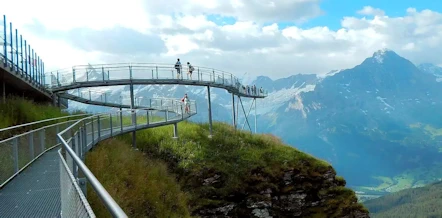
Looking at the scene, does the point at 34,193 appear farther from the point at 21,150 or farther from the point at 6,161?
the point at 21,150

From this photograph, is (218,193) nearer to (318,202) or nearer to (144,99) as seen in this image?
(318,202)

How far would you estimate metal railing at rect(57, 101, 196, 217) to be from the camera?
369cm

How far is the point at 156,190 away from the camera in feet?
72.4

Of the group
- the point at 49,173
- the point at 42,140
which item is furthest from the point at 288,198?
the point at 49,173

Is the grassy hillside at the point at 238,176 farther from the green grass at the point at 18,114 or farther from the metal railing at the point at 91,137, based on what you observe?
the green grass at the point at 18,114

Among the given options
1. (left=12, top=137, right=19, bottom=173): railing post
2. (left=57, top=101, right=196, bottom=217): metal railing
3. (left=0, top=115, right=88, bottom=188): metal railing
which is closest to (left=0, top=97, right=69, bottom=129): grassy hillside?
(left=0, top=115, right=88, bottom=188): metal railing

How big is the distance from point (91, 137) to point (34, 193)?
28.2 feet

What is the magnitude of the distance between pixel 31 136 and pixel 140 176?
9.06 m

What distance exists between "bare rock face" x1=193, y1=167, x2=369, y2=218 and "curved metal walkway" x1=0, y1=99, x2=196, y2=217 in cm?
1293

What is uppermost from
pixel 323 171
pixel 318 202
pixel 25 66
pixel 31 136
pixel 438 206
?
pixel 25 66

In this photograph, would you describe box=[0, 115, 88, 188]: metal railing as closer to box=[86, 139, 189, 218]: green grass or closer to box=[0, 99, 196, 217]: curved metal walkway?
box=[0, 99, 196, 217]: curved metal walkway

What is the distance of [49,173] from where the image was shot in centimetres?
1136

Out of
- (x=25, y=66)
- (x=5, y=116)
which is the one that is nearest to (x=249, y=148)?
(x=25, y=66)

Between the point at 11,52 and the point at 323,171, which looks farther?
the point at 323,171
